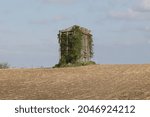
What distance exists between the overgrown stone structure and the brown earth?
166 inches

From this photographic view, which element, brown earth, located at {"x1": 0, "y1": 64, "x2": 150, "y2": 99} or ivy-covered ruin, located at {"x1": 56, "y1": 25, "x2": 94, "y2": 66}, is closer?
brown earth, located at {"x1": 0, "y1": 64, "x2": 150, "y2": 99}

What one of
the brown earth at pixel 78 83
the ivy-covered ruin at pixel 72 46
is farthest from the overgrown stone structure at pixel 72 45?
the brown earth at pixel 78 83

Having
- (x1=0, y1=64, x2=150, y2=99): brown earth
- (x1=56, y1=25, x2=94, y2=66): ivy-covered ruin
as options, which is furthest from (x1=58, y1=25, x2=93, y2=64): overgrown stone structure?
(x1=0, y1=64, x2=150, y2=99): brown earth

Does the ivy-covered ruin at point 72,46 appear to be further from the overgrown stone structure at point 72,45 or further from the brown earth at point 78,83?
the brown earth at point 78,83

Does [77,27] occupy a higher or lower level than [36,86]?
higher

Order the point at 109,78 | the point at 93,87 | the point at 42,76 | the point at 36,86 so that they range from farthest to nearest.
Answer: the point at 42,76 → the point at 109,78 → the point at 36,86 → the point at 93,87

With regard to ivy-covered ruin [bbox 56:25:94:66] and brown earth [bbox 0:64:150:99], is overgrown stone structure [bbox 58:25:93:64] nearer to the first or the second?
ivy-covered ruin [bbox 56:25:94:66]

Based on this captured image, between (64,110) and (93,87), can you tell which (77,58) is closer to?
(93,87)

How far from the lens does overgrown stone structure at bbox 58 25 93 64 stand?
3212cm

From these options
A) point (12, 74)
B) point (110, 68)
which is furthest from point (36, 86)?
point (110, 68)

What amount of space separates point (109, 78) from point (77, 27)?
10648mm

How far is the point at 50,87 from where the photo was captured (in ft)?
65.9

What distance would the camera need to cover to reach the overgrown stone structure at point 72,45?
32.1 metres

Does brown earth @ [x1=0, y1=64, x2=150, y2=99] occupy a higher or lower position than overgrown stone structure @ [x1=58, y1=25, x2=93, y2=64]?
lower
